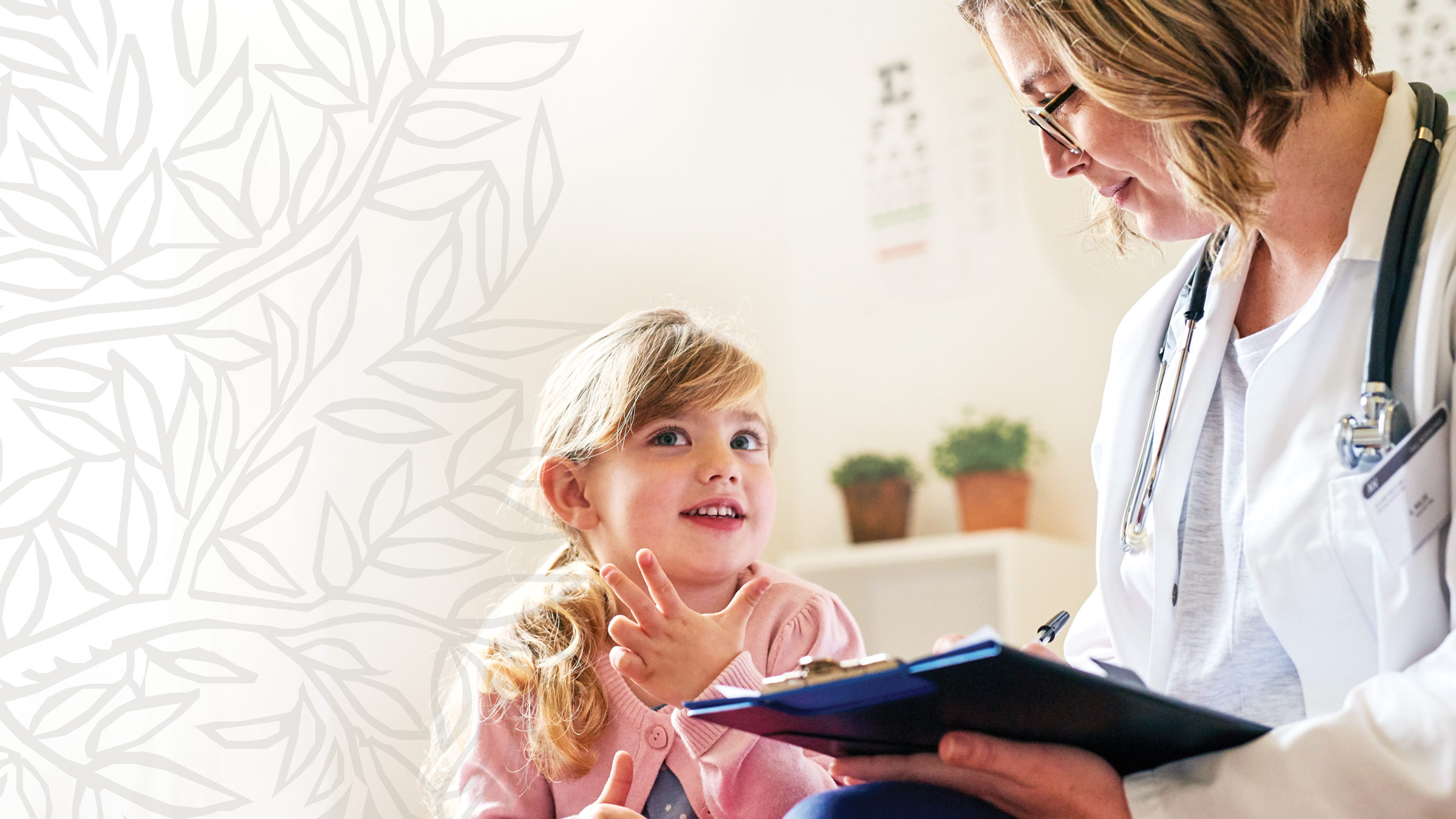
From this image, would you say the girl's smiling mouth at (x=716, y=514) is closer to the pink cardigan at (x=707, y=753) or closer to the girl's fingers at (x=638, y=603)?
the pink cardigan at (x=707, y=753)

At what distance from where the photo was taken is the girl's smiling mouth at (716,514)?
53.6 inches

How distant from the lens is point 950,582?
235 cm

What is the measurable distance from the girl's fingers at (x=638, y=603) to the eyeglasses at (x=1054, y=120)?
599 mm

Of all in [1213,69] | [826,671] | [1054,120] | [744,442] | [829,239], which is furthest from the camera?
[829,239]

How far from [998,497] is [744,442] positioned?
37.5 inches

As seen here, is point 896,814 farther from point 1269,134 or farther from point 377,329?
point 377,329

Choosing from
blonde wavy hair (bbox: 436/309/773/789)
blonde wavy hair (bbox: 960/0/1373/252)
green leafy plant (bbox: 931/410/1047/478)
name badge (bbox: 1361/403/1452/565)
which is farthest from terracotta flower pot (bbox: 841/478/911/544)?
name badge (bbox: 1361/403/1452/565)

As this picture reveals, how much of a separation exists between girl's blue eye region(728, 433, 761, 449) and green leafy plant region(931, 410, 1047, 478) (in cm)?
92

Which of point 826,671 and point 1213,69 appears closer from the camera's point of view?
point 826,671

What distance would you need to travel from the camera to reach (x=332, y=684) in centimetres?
153

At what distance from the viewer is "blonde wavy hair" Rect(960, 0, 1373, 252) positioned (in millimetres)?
969

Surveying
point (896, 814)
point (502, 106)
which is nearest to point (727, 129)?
point (502, 106)

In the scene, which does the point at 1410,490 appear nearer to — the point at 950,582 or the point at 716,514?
the point at 716,514

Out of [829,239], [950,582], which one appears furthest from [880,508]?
[829,239]
